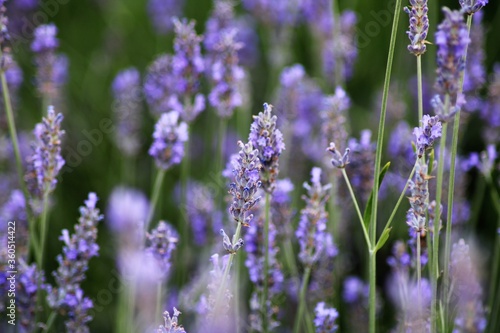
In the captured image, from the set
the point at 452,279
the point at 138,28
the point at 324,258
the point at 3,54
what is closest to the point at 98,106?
the point at 138,28

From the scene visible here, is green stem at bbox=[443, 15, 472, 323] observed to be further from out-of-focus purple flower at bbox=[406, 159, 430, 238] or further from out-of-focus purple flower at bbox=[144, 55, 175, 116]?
out-of-focus purple flower at bbox=[144, 55, 175, 116]

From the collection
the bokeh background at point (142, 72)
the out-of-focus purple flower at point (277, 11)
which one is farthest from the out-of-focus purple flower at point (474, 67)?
the out-of-focus purple flower at point (277, 11)

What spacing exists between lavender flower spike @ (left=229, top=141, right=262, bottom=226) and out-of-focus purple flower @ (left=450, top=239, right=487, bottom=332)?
441 mm

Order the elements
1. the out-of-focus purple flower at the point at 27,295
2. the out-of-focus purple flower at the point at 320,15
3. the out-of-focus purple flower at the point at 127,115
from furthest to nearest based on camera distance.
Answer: the out-of-focus purple flower at the point at 320,15 → the out-of-focus purple flower at the point at 127,115 → the out-of-focus purple flower at the point at 27,295

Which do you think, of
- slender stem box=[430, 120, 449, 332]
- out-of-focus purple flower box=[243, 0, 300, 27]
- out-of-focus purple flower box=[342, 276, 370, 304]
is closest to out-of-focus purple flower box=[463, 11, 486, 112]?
out-of-focus purple flower box=[342, 276, 370, 304]

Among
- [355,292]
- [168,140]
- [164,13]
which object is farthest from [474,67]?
[164,13]

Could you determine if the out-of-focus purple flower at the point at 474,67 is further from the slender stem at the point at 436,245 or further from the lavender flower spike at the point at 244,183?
the lavender flower spike at the point at 244,183

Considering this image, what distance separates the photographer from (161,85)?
226cm

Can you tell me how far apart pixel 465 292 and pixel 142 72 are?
2.49 meters

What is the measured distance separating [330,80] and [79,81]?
4.99 ft

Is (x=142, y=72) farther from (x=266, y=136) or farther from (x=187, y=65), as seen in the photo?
(x=266, y=136)

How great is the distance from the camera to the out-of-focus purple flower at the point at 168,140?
1.73m

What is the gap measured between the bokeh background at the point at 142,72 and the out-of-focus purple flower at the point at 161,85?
0.39 m

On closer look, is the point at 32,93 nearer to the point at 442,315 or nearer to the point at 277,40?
the point at 277,40
